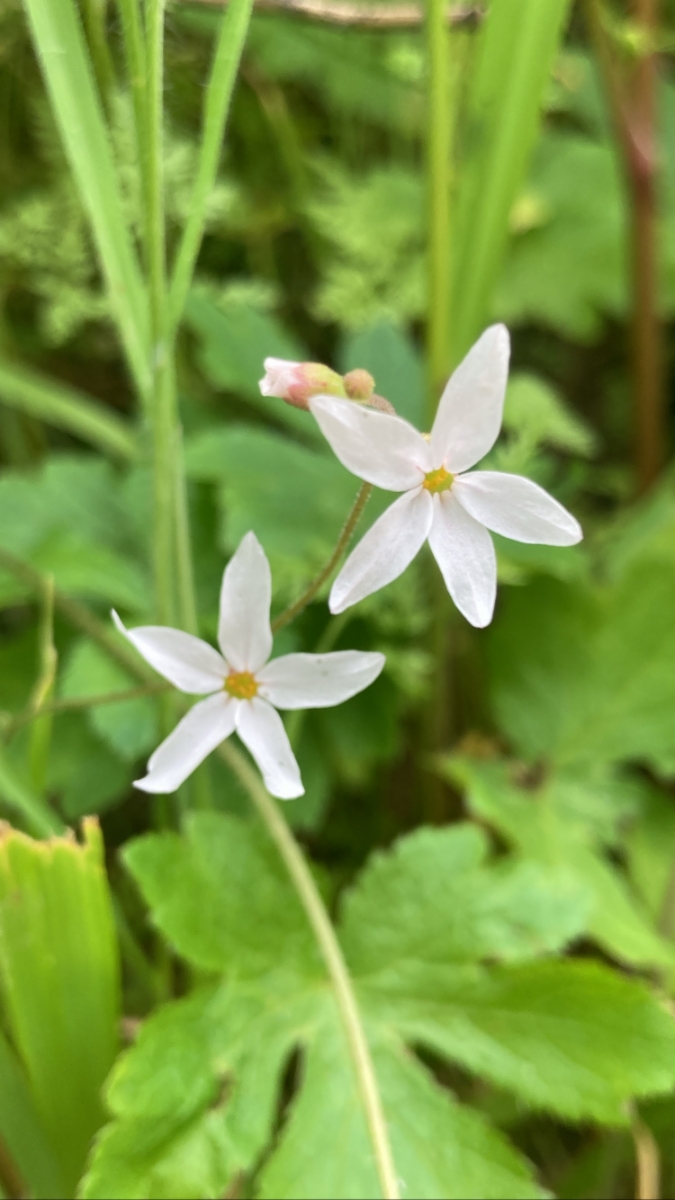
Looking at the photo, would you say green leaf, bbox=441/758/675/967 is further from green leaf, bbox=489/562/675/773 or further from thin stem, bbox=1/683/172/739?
thin stem, bbox=1/683/172/739

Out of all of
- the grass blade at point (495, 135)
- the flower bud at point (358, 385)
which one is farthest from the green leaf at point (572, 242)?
the flower bud at point (358, 385)

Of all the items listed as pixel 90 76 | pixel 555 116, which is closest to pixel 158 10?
pixel 90 76

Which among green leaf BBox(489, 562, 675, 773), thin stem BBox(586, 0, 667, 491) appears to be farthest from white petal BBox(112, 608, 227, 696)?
thin stem BBox(586, 0, 667, 491)

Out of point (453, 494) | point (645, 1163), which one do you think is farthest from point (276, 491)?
point (645, 1163)

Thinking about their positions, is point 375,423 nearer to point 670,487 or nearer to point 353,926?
point 353,926

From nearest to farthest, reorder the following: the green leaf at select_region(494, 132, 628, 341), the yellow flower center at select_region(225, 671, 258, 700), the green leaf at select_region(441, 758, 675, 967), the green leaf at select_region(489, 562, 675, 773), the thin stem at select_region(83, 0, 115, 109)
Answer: the yellow flower center at select_region(225, 671, 258, 700)
the thin stem at select_region(83, 0, 115, 109)
the green leaf at select_region(441, 758, 675, 967)
the green leaf at select_region(489, 562, 675, 773)
the green leaf at select_region(494, 132, 628, 341)

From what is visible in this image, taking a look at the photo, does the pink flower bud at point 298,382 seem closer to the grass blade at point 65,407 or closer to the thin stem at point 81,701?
the thin stem at point 81,701
